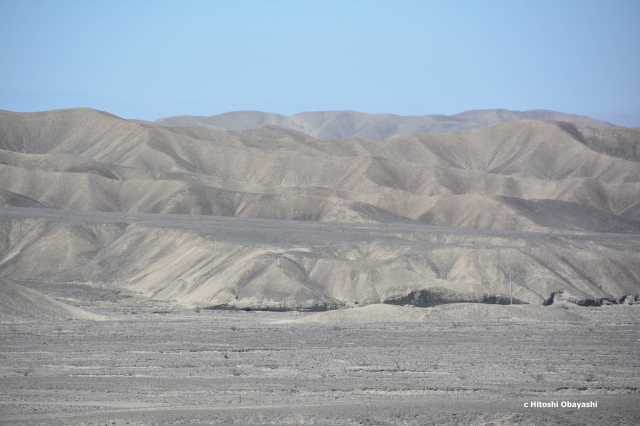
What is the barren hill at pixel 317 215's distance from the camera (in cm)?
5338

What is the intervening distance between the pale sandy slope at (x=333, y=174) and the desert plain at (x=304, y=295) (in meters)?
0.40

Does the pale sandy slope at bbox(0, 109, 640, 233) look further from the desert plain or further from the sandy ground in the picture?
the sandy ground

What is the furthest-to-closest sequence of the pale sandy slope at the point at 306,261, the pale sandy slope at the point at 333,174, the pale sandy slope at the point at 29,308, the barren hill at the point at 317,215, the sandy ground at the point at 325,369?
the pale sandy slope at the point at 333,174, the barren hill at the point at 317,215, the pale sandy slope at the point at 306,261, the pale sandy slope at the point at 29,308, the sandy ground at the point at 325,369

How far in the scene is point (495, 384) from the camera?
1083 inches

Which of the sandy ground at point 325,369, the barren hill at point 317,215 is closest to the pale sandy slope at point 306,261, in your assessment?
the barren hill at point 317,215

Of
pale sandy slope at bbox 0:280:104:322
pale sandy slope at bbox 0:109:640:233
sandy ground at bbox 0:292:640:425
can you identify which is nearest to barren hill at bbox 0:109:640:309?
pale sandy slope at bbox 0:109:640:233

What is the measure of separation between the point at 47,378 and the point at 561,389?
16.3m

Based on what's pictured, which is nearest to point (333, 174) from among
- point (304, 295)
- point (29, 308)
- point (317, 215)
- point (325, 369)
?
point (317, 215)

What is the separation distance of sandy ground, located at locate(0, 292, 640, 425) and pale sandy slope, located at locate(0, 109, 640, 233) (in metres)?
44.0

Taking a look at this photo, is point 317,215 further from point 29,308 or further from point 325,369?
point 325,369

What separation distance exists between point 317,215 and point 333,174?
33.1 meters

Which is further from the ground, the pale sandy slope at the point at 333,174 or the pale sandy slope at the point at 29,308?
the pale sandy slope at the point at 29,308

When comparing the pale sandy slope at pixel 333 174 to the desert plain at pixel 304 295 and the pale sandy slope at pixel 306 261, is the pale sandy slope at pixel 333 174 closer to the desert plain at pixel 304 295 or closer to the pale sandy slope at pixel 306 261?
the desert plain at pixel 304 295

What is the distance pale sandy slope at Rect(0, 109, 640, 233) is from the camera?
89.4 metres
